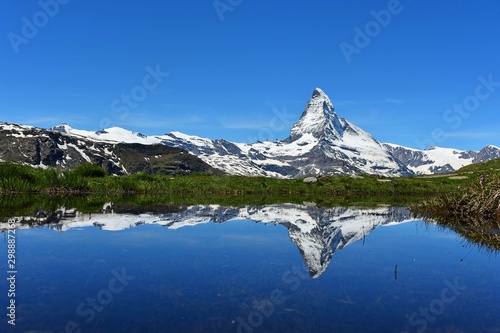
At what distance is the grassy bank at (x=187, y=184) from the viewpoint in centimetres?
4650

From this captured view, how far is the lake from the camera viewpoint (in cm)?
820

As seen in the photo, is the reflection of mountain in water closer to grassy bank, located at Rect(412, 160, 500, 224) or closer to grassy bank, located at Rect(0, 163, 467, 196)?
grassy bank, located at Rect(412, 160, 500, 224)

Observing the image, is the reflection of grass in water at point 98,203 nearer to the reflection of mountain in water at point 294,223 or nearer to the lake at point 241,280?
the reflection of mountain in water at point 294,223

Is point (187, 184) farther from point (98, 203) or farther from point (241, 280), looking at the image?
point (241, 280)

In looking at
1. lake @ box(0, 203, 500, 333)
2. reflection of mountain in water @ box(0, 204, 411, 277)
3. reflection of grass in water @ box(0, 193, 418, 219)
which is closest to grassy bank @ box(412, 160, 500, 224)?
reflection of mountain in water @ box(0, 204, 411, 277)

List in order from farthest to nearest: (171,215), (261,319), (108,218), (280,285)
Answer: (171,215) < (108,218) < (280,285) < (261,319)

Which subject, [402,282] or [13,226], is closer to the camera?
[402,282]

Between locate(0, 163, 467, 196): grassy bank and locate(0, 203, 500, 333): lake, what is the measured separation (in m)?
28.5

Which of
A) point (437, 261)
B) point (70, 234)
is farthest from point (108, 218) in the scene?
point (437, 261)

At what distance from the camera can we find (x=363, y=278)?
1180cm

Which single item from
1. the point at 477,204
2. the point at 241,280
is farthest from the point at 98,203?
the point at 477,204

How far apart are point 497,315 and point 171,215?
66.0 feet

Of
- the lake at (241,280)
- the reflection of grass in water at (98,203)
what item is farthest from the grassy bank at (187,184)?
the lake at (241,280)

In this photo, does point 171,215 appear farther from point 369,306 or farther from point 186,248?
point 369,306
